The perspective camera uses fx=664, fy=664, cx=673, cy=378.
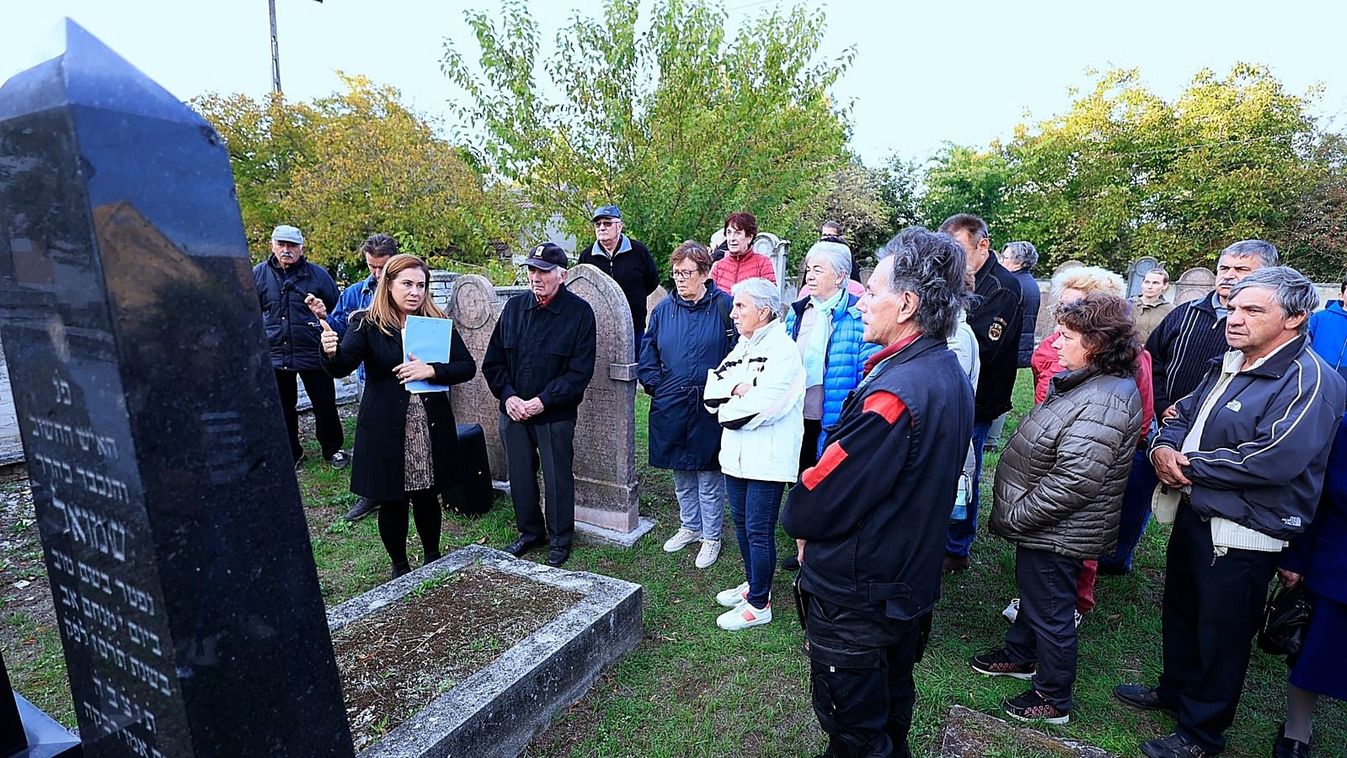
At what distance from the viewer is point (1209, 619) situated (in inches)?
102

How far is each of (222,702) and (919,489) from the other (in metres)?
1.92

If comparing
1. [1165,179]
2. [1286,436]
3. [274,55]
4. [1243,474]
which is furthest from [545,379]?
[1165,179]

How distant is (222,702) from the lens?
4.74 feet

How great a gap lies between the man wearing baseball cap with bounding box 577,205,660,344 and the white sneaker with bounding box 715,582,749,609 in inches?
102

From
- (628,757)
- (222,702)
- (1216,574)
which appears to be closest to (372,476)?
(628,757)

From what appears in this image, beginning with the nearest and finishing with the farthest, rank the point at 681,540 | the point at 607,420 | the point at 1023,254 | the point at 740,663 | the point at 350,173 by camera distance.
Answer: the point at 740,663 < the point at 681,540 < the point at 607,420 < the point at 1023,254 < the point at 350,173

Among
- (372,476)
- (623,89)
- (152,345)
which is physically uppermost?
(623,89)

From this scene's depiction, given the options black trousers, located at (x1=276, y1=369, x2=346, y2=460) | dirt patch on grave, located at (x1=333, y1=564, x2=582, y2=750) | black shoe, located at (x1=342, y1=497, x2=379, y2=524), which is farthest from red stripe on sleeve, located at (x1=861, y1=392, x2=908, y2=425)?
black trousers, located at (x1=276, y1=369, x2=346, y2=460)

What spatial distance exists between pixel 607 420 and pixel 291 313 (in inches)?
127

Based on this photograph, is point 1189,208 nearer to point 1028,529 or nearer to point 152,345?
point 1028,529

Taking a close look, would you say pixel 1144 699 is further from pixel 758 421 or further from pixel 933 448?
pixel 758 421

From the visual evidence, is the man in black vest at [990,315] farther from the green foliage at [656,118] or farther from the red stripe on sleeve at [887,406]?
the green foliage at [656,118]

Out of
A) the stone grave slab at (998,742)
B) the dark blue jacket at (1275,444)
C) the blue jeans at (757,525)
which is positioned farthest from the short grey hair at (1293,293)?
the blue jeans at (757,525)

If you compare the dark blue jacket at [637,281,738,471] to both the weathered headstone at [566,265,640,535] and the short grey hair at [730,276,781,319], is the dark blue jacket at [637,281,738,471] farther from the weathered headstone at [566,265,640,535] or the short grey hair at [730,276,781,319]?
the short grey hair at [730,276,781,319]
